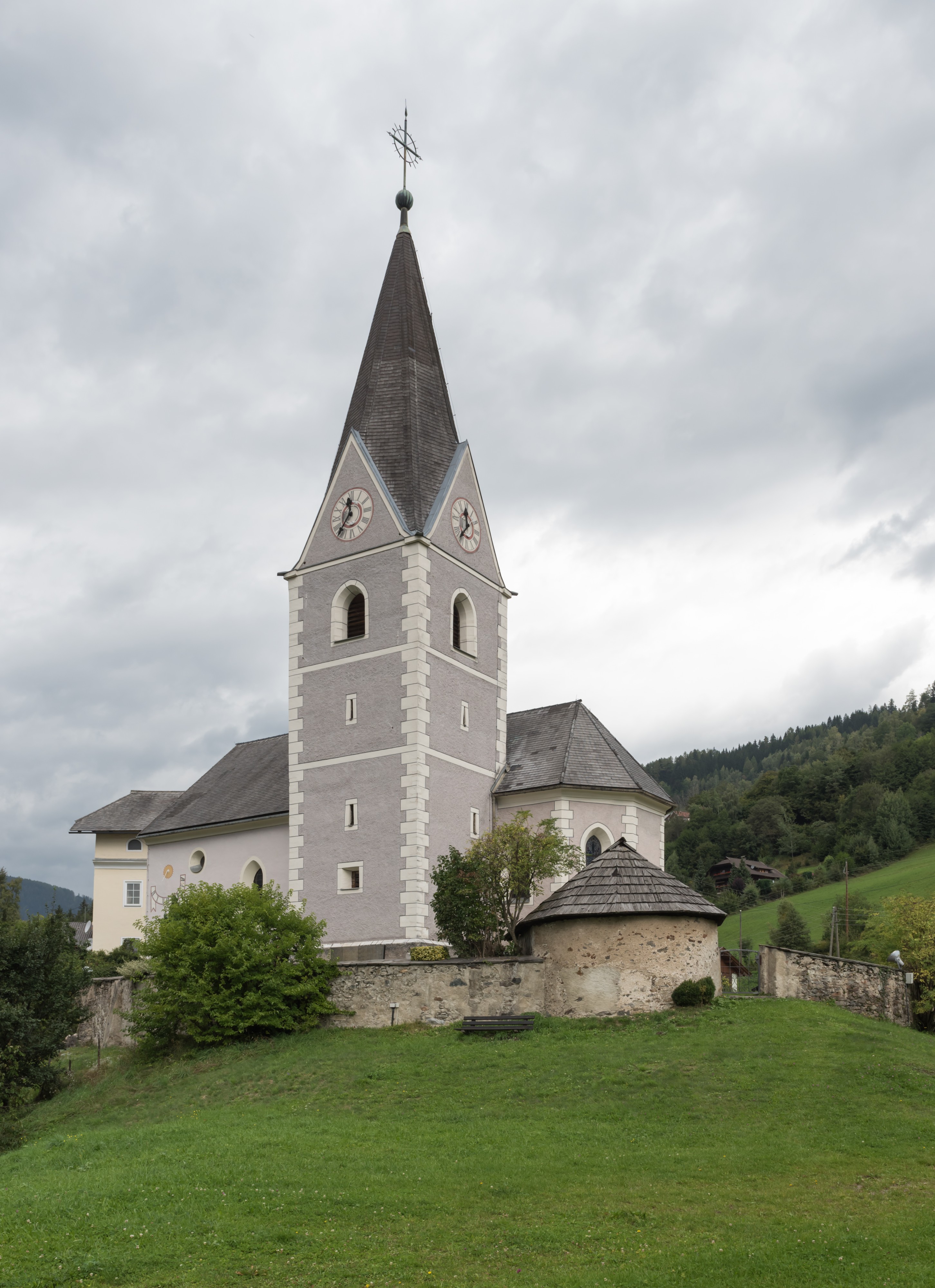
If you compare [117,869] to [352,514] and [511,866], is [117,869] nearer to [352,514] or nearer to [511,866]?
[352,514]

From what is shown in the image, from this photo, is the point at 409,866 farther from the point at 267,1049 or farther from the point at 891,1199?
the point at 891,1199

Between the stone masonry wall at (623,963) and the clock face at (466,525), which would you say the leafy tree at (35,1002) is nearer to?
the stone masonry wall at (623,963)

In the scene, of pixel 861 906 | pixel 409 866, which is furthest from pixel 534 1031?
pixel 861 906

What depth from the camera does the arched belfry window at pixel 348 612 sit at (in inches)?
1460

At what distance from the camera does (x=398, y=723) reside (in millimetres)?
34656

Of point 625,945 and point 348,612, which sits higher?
point 348,612

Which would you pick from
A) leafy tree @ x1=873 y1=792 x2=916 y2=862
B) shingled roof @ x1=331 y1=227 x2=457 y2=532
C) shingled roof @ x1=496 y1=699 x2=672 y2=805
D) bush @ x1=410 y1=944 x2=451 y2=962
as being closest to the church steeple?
shingled roof @ x1=331 y1=227 x2=457 y2=532

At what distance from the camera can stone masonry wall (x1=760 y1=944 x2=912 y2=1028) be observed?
27.8 metres

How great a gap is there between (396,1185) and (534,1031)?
33.8 ft

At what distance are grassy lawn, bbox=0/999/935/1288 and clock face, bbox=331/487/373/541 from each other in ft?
55.6

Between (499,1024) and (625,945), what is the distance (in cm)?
323

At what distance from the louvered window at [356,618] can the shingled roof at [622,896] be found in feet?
39.2

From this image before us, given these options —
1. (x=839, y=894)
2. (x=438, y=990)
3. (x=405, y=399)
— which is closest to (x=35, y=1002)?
(x=438, y=990)

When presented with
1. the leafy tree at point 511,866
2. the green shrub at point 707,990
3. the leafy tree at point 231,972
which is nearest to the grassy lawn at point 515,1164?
the green shrub at point 707,990
